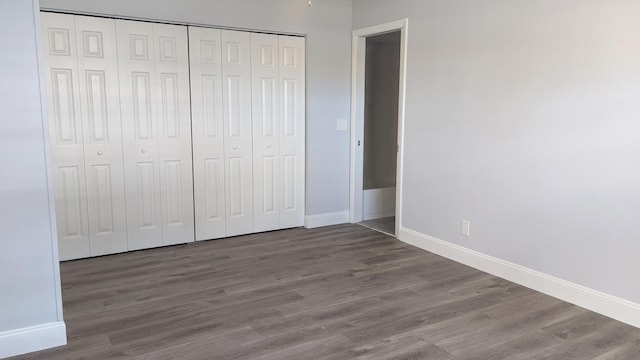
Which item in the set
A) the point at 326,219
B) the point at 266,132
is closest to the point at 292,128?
the point at 266,132

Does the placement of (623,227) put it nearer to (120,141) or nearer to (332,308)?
(332,308)

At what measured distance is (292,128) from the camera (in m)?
5.08

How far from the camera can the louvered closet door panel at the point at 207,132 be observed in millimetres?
4426

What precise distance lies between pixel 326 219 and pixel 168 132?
2020 millimetres

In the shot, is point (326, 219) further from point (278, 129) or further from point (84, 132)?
point (84, 132)

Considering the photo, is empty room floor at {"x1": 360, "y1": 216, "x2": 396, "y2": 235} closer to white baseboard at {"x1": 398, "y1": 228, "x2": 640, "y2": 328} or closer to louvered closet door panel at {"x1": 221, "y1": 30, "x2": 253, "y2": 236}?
white baseboard at {"x1": 398, "y1": 228, "x2": 640, "y2": 328}

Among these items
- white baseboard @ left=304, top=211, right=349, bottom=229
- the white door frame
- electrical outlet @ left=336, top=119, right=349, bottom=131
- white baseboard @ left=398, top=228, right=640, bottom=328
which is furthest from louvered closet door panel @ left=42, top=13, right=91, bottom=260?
white baseboard @ left=398, top=228, right=640, bottom=328

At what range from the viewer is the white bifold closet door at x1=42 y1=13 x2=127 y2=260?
3814 millimetres

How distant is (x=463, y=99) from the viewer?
3.97m

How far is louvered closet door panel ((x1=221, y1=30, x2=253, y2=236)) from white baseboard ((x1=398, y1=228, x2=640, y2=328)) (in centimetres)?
175

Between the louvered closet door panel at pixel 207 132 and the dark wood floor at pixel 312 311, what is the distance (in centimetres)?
46

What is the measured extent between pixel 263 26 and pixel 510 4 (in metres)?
2.34

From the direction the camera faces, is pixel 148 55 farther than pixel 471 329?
Yes

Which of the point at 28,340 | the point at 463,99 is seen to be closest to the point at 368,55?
the point at 463,99
